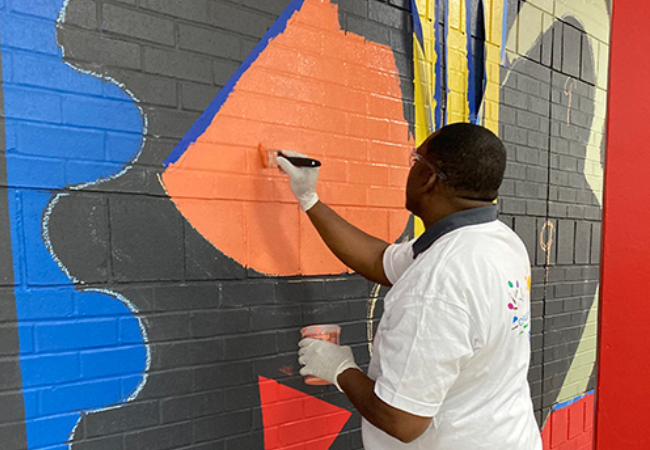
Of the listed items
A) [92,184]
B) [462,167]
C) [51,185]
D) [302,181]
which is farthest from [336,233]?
[51,185]

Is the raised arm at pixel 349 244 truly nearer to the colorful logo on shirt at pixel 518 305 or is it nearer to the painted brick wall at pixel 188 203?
the painted brick wall at pixel 188 203

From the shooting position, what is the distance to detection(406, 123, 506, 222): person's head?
4.47ft

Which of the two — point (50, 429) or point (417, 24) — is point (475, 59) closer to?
point (417, 24)

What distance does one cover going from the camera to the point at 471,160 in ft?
4.46

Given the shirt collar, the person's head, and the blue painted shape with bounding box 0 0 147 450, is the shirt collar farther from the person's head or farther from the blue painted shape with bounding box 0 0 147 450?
the blue painted shape with bounding box 0 0 147 450

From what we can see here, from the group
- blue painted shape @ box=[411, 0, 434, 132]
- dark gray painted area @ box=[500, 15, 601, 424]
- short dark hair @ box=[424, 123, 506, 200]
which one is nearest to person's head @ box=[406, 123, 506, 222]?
short dark hair @ box=[424, 123, 506, 200]

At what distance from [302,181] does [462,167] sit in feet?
2.07

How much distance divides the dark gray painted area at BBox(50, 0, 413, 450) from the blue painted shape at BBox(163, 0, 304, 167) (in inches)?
0.8

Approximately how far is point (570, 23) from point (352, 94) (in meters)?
2.12

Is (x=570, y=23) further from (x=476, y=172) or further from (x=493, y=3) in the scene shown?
(x=476, y=172)

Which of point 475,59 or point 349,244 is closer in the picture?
point 349,244

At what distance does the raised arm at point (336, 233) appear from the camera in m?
1.78

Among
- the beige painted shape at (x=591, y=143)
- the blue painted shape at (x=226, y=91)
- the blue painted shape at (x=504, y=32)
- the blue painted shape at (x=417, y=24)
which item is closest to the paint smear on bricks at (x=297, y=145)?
the blue painted shape at (x=226, y=91)

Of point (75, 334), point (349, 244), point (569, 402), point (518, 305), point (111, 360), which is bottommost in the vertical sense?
point (569, 402)
